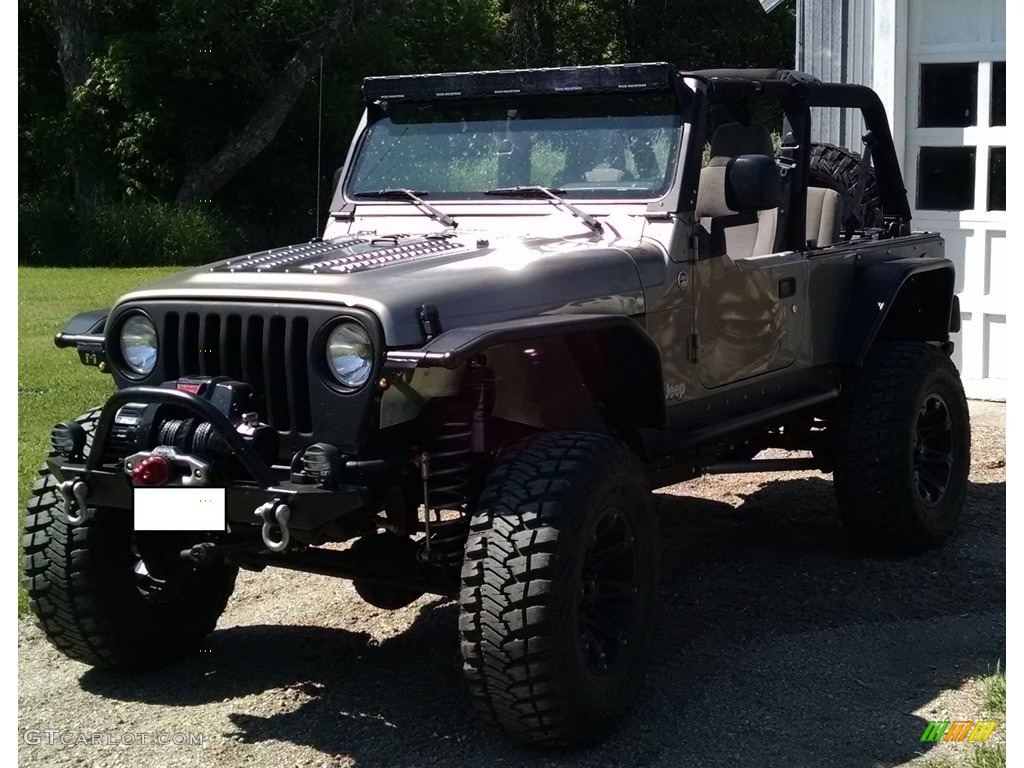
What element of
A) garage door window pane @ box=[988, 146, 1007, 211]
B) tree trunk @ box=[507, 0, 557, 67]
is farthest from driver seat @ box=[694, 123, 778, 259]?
tree trunk @ box=[507, 0, 557, 67]

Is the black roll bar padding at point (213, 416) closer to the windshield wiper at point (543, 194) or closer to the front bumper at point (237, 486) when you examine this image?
the front bumper at point (237, 486)

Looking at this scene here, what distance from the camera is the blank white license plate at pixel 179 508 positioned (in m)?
3.91

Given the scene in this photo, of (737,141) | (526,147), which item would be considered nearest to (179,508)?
(526,147)

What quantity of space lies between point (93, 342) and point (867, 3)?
21.8ft

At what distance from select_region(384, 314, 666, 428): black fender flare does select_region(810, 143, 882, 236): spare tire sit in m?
2.26

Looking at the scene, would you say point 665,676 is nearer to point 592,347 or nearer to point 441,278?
point 592,347

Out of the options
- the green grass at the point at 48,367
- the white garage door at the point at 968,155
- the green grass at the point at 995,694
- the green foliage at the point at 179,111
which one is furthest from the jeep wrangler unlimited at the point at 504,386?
the green foliage at the point at 179,111

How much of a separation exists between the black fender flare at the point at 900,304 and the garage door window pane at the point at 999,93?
300cm

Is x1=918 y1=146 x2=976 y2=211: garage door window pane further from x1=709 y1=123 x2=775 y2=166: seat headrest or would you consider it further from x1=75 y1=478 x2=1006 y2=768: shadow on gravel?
x1=709 y1=123 x2=775 y2=166: seat headrest

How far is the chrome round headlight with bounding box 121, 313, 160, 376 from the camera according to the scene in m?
4.35

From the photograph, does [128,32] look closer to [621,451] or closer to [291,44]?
[291,44]

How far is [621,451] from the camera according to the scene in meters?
4.26

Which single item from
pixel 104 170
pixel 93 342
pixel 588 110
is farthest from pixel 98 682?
pixel 104 170

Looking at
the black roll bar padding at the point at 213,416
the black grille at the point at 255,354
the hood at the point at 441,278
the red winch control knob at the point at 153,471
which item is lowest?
the red winch control knob at the point at 153,471
